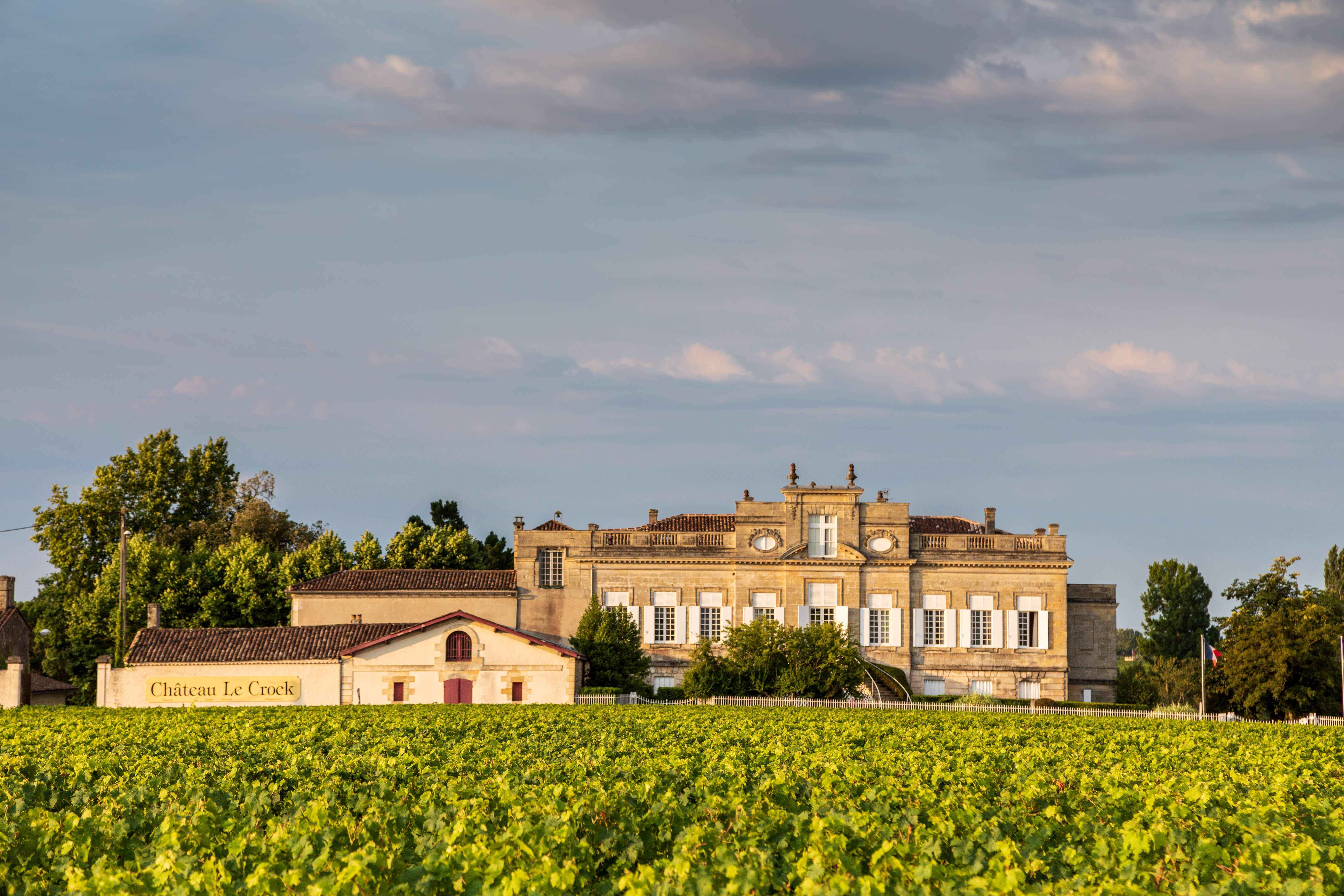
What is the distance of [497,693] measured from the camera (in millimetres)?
57844

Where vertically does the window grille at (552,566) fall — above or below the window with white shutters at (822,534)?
below

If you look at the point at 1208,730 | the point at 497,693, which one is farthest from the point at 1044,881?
the point at 497,693

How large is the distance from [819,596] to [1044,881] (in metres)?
60.3

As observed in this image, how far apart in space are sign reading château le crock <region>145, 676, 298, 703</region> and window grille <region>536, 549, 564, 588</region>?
1853 cm

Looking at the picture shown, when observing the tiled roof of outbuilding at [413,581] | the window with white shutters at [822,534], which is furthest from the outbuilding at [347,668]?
the window with white shutters at [822,534]

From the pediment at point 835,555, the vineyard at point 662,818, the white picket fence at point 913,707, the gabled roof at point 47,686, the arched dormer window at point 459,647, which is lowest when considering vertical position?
the gabled roof at point 47,686

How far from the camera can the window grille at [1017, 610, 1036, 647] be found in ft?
237

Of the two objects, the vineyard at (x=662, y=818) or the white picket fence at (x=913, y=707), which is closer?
the vineyard at (x=662, y=818)

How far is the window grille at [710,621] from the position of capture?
72500 millimetres

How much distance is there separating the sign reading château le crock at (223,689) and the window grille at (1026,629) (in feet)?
126

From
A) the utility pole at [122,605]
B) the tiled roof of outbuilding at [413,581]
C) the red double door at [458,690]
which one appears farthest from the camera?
the tiled roof of outbuilding at [413,581]

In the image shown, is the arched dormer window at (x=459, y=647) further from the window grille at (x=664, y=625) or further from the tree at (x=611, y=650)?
the window grille at (x=664, y=625)

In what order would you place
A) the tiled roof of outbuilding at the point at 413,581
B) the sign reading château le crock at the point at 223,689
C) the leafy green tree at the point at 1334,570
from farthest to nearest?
the leafy green tree at the point at 1334,570
the tiled roof of outbuilding at the point at 413,581
the sign reading château le crock at the point at 223,689

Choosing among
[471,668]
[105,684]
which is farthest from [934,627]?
[105,684]
